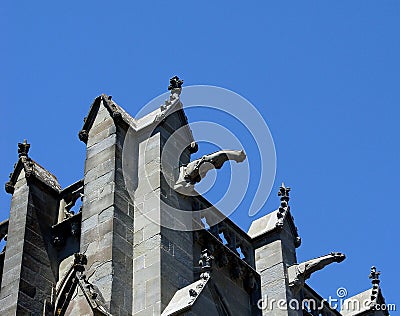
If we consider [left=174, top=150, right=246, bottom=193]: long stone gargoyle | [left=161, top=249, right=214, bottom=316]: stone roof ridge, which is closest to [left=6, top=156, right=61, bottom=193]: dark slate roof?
[left=174, top=150, right=246, bottom=193]: long stone gargoyle

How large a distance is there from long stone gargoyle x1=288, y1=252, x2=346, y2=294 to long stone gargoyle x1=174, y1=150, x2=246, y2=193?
3.07m

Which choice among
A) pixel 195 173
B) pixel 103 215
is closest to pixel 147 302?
Answer: pixel 103 215

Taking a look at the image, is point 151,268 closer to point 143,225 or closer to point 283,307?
point 143,225

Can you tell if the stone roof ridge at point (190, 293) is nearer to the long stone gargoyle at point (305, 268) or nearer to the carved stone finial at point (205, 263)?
the carved stone finial at point (205, 263)

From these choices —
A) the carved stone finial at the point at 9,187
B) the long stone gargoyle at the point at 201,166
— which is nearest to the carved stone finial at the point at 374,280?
the long stone gargoyle at the point at 201,166

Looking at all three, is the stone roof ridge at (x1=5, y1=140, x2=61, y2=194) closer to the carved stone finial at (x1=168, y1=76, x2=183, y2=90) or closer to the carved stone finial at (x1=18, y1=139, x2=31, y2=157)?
the carved stone finial at (x1=18, y1=139, x2=31, y2=157)

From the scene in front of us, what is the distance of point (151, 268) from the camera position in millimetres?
19750

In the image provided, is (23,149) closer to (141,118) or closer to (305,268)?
(141,118)

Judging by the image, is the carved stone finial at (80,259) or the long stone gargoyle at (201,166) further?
the long stone gargoyle at (201,166)

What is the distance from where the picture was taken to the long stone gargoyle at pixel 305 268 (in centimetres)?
2361

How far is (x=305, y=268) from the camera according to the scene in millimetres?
23828

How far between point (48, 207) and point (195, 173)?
302 cm

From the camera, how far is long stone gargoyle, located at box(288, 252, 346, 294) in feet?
77.5

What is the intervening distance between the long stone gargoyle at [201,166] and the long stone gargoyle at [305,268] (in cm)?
307
